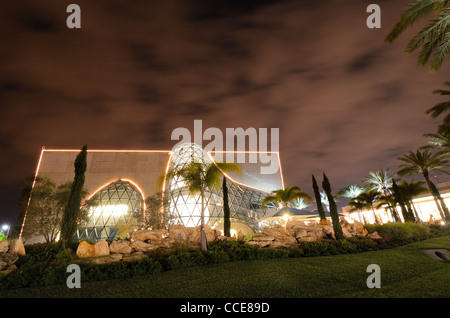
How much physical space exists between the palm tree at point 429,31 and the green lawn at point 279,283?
32.6 ft

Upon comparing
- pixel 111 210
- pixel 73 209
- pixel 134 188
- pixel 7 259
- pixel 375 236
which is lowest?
pixel 375 236

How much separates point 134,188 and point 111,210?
17.9 ft

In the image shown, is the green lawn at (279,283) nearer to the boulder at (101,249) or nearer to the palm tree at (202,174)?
the boulder at (101,249)

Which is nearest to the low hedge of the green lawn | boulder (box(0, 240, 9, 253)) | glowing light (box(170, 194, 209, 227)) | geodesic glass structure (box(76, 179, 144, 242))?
the green lawn

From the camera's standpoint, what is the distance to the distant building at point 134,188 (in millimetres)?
31016

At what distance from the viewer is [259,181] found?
52.0m

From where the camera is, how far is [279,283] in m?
7.48

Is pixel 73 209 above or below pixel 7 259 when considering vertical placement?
above

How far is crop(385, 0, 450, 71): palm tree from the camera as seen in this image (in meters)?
8.85

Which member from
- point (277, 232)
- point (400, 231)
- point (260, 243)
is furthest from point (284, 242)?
point (400, 231)

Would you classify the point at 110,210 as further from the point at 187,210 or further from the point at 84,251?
the point at 84,251

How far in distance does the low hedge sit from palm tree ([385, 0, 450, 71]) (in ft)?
38.4

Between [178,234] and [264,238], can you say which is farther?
[264,238]
